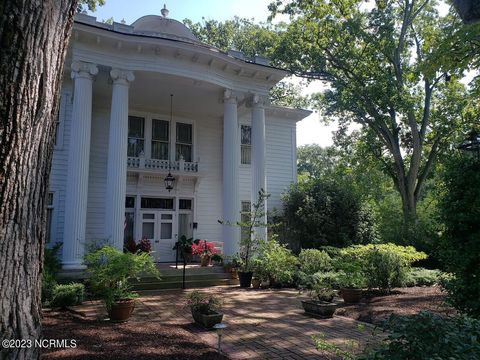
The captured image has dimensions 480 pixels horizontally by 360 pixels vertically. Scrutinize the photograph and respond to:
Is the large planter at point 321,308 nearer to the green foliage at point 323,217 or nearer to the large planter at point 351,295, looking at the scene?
the large planter at point 351,295

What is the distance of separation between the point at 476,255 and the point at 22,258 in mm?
6267

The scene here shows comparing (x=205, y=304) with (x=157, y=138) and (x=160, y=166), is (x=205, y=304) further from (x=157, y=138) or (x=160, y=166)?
(x=157, y=138)

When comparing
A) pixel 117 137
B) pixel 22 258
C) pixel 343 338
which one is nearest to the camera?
pixel 22 258

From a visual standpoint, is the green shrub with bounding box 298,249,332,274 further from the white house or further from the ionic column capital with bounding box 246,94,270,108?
the ionic column capital with bounding box 246,94,270,108

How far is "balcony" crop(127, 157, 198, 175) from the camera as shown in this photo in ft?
52.3

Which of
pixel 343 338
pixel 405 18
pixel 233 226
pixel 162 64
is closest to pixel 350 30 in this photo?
pixel 405 18

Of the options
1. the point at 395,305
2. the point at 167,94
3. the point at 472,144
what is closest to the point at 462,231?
the point at 472,144

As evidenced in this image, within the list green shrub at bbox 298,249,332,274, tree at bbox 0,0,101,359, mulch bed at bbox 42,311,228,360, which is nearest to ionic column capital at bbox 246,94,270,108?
green shrub at bbox 298,249,332,274

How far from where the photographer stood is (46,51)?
2.49 meters

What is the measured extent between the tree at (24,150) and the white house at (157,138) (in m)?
9.06

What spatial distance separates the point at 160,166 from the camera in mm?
16516

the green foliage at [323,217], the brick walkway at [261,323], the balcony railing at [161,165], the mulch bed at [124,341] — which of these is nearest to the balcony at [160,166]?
the balcony railing at [161,165]

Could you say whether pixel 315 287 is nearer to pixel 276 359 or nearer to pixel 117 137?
pixel 276 359

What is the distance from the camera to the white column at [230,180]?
14117 millimetres
